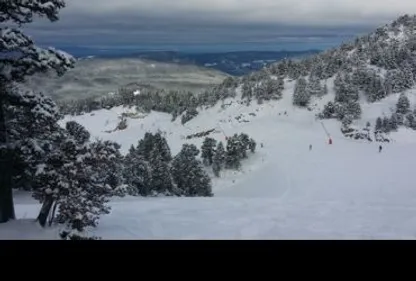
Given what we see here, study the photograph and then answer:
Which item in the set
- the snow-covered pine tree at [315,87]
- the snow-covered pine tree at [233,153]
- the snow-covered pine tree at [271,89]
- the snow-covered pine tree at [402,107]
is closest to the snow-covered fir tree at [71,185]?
the snow-covered pine tree at [233,153]

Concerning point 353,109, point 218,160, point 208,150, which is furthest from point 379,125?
point 208,150

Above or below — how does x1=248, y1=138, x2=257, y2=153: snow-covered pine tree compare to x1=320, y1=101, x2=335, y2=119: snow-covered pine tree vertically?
above

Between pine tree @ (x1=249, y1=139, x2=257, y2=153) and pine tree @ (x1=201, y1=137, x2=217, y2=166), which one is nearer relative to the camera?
pine tree @ (x1=249, y1=139, x2=257, y2=153)

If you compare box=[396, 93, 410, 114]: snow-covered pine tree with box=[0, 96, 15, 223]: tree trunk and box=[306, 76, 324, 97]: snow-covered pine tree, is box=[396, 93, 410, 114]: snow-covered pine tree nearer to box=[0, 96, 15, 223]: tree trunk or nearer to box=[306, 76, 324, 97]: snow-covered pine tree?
box=[306, 76, 324, 97]: snow-covered pine tree

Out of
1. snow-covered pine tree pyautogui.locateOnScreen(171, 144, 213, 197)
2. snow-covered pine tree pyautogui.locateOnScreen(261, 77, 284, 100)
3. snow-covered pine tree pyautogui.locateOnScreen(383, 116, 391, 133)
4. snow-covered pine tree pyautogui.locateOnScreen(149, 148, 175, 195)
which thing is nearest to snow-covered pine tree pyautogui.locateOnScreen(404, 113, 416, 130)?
snow-covered pine tree pyautogui.locateOnScreen(383, 116, 391, 133)

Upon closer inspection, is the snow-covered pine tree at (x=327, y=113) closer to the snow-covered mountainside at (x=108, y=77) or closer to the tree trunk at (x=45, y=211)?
the snow-covered mountainside at (x=108, y=77)
